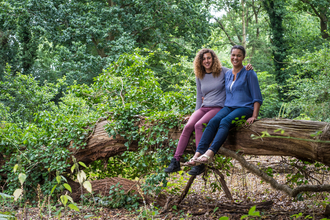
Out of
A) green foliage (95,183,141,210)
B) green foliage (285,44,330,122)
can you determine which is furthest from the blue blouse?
green foliage (285,44,330,122)

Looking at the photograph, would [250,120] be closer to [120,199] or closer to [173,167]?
[173,167]

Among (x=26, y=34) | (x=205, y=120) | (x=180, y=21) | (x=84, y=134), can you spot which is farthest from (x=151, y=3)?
(x=205, y=120)

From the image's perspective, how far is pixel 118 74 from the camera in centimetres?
609

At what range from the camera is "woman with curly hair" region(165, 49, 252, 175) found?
12.3 feet

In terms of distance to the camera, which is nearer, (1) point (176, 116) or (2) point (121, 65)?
(1) point (176, 116)

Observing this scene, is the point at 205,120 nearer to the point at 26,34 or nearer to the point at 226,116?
the point at 226,116

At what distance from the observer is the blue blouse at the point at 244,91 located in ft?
11.8

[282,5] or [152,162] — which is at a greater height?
[282,5]

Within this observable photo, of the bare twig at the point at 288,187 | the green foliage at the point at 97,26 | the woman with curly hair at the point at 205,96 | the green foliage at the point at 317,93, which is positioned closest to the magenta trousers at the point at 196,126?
the woman with curly hair at the point at 205,96

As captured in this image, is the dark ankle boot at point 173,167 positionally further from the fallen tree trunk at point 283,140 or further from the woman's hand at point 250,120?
the woman's hand at point 250,120

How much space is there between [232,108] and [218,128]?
383 millimetres

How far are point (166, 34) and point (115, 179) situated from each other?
31.0 feet

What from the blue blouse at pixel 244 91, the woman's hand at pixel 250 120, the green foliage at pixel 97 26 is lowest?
the woman's hand at pixel 250 120

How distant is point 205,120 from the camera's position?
3.68m
